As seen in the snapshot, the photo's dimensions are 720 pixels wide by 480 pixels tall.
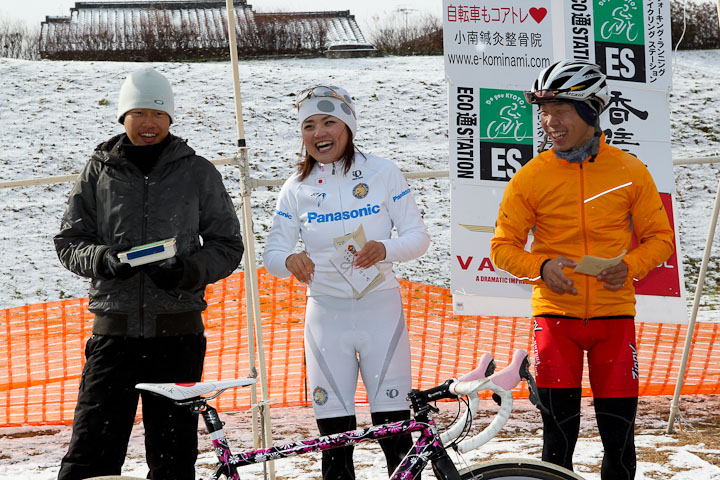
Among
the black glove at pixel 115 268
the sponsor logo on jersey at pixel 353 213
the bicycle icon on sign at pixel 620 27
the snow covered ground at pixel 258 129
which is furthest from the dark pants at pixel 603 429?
the snow covered ground at pixel 258 129

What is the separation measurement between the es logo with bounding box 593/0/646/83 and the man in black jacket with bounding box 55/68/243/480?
261cm

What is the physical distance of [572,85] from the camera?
10.5ft

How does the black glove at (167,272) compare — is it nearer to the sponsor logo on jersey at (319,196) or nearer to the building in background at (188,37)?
the sponsor logo on jersey at (319,196)

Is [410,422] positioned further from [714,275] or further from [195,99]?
[195,99]

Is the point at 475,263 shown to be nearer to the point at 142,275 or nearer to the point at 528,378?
the point at 142,275

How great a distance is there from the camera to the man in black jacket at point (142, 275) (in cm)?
313

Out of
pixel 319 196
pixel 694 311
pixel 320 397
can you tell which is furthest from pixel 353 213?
pixel 694 311

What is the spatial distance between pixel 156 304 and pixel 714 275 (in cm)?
1388

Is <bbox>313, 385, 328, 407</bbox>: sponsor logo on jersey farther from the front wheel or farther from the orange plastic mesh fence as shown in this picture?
the orange plastic mesh fence

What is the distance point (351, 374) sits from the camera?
3.39 m

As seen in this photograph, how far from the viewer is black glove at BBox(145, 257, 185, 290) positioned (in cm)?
311

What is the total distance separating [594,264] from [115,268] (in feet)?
5.86

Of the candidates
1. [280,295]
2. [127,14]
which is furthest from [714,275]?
[127,14]

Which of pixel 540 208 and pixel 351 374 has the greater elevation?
pixel 540 208
